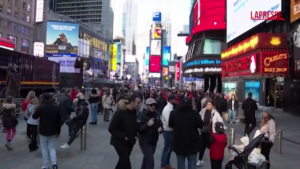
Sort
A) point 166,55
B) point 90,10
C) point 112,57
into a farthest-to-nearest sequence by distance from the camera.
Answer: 1. point 90,10
2. point 166,55
3. point 112,57

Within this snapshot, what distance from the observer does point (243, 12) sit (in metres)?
31.0

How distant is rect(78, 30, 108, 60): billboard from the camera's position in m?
82.7

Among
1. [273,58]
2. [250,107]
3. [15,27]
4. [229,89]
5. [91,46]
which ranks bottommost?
[250,107]

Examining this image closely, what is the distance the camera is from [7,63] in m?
19.0

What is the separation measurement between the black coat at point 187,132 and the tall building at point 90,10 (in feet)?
445

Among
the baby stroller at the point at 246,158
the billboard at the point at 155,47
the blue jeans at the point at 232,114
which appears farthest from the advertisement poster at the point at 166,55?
the baby stroller at the point at 246,158

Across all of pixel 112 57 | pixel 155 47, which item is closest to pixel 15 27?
pixel 112 57

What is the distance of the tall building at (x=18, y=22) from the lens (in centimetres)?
6341

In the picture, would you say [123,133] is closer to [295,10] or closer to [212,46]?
[295,10]

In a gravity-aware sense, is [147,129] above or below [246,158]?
above

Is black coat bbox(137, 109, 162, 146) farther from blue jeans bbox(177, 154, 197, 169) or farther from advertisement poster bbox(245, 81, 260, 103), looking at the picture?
advertisement poster bbox(245, 81, 260, 103)

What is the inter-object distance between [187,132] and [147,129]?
0.76m

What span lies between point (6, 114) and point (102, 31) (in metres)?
126

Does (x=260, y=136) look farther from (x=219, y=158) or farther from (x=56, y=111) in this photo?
(x=56, y=111)
